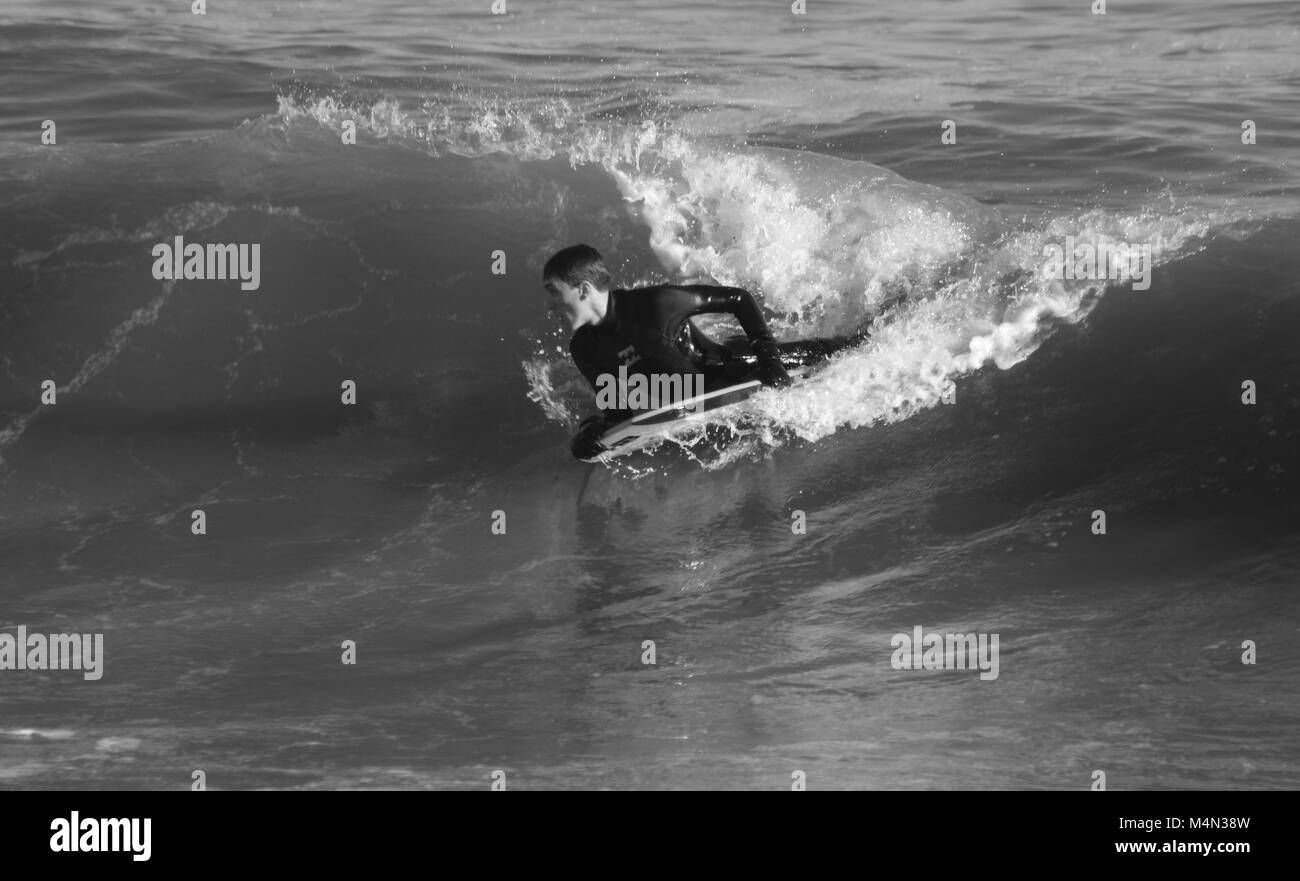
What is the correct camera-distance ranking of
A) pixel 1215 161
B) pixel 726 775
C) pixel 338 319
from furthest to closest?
pixel 1215 161
pixel 338 319
pixel 726 775

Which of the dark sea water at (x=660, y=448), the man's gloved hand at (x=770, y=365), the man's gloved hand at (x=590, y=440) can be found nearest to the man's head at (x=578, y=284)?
the man's gloved hand at (x=590, y=440)

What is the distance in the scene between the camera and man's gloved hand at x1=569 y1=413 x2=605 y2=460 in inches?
313

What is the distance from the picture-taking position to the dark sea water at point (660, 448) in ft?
18.9

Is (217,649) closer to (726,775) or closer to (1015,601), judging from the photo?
(726,775)

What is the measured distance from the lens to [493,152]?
1238cm

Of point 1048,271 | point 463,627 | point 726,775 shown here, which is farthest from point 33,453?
point 1048,271

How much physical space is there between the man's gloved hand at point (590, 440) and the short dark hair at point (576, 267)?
1014 mm

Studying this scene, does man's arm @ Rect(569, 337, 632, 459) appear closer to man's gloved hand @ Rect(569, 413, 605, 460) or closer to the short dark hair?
man's gloved hand @ Rect(569, 413, 605, 460)

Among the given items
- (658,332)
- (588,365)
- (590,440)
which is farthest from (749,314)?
(590,440)

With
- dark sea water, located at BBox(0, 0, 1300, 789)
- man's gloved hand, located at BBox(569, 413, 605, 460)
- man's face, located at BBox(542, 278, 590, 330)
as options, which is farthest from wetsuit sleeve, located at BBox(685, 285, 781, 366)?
dark sea water, located at BBox(0, 0, 1300, 789)

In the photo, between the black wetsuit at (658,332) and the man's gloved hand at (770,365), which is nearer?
the black wetsuit at (658,332)

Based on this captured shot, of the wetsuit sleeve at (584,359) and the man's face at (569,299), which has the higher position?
the man's face at (569,299)

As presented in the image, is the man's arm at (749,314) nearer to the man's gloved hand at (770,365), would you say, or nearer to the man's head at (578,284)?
the man's gloved hand at (770,365)

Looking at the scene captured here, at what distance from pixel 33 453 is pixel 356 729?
5.11m
